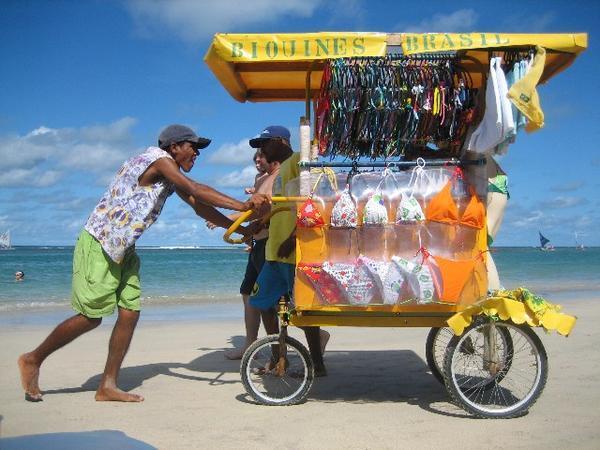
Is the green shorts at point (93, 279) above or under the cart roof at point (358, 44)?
under

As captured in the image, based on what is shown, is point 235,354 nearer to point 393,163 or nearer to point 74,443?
point 393,163


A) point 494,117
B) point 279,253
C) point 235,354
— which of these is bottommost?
point 235,354

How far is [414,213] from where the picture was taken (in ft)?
12.8

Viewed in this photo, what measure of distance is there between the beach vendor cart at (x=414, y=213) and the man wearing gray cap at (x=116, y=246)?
0.64m

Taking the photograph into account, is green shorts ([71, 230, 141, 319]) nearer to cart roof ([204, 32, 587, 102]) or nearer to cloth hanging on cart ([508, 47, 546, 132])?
cart roof ([204, 32, 587, 102])

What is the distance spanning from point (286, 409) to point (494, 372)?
1.39m

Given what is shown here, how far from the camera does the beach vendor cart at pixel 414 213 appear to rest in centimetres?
A: 385

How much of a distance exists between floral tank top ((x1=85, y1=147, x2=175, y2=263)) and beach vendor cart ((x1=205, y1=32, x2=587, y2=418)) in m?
0.89

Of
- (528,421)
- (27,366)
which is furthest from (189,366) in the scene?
(528,421)

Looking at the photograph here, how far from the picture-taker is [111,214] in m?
4.30

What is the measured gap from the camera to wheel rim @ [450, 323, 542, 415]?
3854mm

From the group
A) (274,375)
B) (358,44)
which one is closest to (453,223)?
(358,44)

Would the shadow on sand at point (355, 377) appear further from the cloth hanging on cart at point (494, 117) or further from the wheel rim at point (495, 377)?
the cloth hanging on cart at point (494, 117)

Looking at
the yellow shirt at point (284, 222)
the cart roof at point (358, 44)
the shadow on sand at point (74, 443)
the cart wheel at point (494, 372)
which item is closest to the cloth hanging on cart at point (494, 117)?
the cart roof at point (358, 44)
